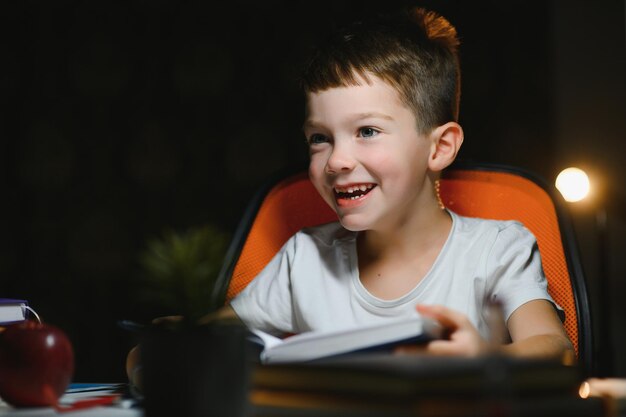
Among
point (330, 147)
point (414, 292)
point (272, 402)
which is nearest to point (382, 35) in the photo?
point (330, 147)

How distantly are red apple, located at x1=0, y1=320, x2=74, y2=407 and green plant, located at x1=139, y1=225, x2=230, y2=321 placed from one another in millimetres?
214

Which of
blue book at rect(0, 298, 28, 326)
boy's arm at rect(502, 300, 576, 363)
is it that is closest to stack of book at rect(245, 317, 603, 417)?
boy's arm at rect(502, 300, 576, 363)

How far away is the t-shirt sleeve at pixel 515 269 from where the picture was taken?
1.03 meters

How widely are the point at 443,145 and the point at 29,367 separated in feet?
2.39

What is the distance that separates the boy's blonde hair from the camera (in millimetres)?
1147

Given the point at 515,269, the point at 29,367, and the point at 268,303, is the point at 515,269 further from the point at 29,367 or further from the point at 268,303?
the point at 29,367

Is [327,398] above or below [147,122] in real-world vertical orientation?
below

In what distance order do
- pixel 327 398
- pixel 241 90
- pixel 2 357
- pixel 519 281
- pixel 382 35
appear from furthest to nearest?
1. pixel 241 90
2. pixel 382 35
3. pixel 519 281
4. pixel 2 357
5. pixel 327 398

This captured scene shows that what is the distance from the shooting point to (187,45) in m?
2.33

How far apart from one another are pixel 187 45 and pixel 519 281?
1563 mm

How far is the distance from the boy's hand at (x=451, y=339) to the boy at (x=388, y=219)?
347 millimetres

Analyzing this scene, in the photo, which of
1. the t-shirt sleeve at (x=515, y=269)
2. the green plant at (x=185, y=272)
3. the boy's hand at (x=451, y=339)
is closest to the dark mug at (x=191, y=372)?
the green plant at (x=185, y=272)

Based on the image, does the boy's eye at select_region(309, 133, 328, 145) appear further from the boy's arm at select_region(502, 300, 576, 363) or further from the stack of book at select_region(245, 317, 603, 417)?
the stack of book at select_region(245, 317, 603, 417)

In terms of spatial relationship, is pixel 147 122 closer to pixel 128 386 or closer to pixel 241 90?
pixel 241 90
